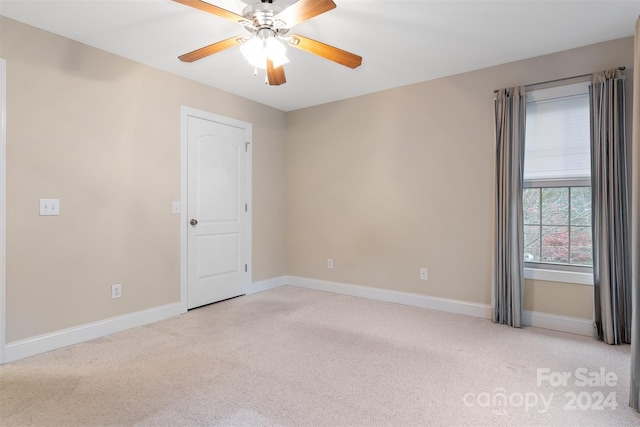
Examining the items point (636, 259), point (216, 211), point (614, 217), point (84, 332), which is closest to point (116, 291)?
point (84, 332)

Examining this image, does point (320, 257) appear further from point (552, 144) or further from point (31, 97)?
point (31, 97)

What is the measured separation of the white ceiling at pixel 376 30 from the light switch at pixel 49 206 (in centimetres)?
132

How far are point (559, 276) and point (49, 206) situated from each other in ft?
14.1

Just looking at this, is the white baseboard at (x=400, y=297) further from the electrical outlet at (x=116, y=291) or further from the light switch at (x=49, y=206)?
the light switch at (x=49, y=206)

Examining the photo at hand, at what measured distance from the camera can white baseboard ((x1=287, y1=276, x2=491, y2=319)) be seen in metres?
3.42

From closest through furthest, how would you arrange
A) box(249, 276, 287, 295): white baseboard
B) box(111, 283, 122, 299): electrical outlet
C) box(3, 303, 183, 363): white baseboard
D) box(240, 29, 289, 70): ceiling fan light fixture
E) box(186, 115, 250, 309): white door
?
box(240, 29, 289, 70): ceiling fan light fixture
box(3, 303, 183, 363): white baseboard
box(111, 283, 122, 299): electrical outlet
box(186, 115, 250, 309): white door
box(249, 276, 287, 295): white baseboard

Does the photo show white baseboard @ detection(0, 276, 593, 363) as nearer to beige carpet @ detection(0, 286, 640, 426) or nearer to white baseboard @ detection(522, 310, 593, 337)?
white baseboard @ detection(522, 310, 593, 337)

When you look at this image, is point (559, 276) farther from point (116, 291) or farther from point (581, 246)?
point (116, 291)

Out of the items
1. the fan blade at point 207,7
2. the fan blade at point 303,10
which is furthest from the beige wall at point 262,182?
the fan blade at point 303,10

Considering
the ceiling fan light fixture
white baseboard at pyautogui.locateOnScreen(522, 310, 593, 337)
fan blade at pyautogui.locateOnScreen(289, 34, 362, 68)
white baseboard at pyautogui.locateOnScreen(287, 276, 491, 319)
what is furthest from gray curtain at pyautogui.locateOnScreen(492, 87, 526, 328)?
the ceiling fan light fixture

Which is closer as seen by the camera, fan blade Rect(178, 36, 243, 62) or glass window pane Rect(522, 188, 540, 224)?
fan blade Rect(178, 36, 243, 62)

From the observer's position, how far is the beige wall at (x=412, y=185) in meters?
3.18

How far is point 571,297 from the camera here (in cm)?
295

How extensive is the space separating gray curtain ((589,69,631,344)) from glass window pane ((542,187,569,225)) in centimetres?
33
